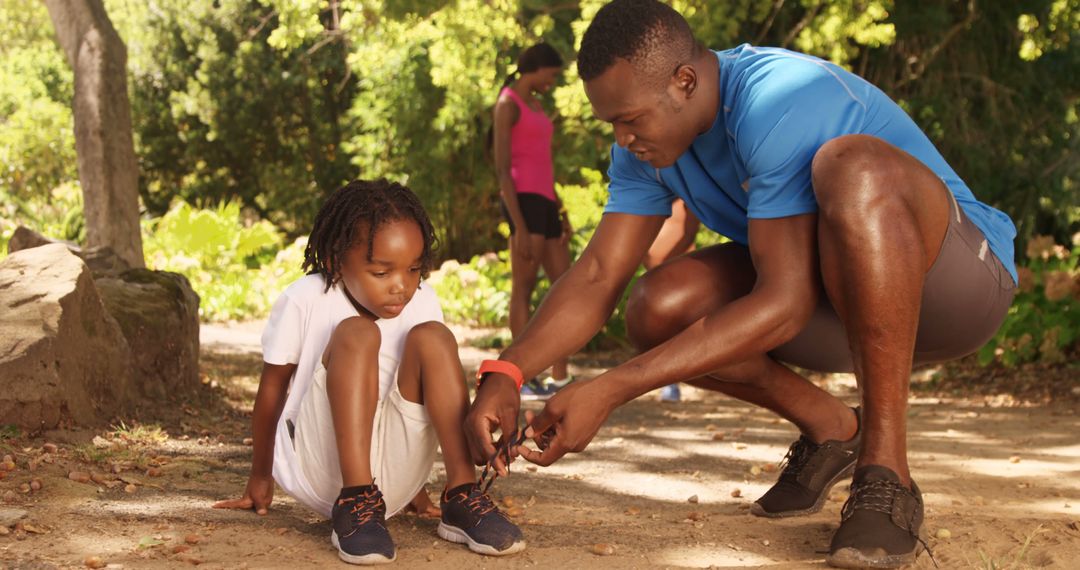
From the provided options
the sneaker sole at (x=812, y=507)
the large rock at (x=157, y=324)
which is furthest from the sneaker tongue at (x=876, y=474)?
the large rock at (x=157, y=324)

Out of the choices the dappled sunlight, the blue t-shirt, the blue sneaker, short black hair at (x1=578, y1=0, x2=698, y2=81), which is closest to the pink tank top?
the blue sneaker

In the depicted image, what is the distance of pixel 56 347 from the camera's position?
13.5 feet

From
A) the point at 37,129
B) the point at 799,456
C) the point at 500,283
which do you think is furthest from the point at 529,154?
the point at 37,129

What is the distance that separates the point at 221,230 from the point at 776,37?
19.4 feet

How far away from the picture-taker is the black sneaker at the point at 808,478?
3.27 m

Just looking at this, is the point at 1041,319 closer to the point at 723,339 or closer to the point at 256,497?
the point at 723,339

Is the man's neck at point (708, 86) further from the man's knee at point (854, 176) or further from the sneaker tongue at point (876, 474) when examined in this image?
the sneaker tongue at point (876, 474)

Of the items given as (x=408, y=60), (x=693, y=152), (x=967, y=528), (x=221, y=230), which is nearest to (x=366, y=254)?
(x=693, y=152)

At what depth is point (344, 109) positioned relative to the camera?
15914 mm

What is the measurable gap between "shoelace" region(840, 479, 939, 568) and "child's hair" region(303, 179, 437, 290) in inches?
48.7

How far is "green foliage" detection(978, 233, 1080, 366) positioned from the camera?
270 inches

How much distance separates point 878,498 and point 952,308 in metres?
0.59

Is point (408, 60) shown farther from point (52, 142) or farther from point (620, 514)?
point (620, 514)

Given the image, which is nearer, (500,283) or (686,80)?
(686,80)
